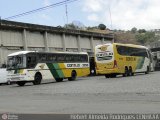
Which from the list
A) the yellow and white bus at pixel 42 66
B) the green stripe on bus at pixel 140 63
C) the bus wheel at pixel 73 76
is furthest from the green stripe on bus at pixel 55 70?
the green stripe on bus at pixel 140 63

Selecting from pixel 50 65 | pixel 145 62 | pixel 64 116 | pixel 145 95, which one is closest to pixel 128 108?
pixel 64 116

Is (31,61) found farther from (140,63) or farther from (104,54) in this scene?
(140,63)

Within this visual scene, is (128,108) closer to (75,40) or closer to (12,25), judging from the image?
(12,25)

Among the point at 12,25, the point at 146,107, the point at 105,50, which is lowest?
the point at 146,107

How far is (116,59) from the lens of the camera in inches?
1571

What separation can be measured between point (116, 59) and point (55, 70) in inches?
227

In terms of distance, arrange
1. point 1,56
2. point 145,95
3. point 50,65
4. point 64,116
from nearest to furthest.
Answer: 1. point 64,116
2. point 145,95
3. point 50,65
4. point 1,56

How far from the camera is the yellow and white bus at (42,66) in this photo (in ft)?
114

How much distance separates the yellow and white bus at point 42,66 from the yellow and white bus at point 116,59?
7.48 ft

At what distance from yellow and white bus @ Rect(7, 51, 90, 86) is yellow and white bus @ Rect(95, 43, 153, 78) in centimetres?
228

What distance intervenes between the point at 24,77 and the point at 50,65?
155 inches

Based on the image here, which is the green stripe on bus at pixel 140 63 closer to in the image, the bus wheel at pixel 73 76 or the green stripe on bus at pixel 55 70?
the bus wheel at pixel 73 76

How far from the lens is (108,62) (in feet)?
131

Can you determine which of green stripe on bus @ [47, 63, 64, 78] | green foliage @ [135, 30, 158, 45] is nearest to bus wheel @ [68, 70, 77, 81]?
green stripe on bus @ [47, 63, 64, 78]
